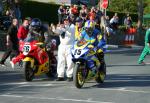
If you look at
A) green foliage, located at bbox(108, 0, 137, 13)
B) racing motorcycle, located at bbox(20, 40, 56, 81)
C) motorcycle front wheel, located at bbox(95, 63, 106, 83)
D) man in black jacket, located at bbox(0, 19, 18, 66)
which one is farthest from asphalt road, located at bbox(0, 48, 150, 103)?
green foliage, located at bbox(108, 0, 137, 13)

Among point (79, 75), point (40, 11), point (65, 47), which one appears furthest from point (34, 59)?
point (40, 11)

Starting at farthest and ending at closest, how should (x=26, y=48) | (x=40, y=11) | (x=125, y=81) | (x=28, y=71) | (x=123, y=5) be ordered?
(x=123, y=5)
(x=40, y=11)
(x=125, y=81)
(x=26, y=48)
(x=28, y=71)

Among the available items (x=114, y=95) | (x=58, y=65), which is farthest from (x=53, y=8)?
(x=114, y=95)

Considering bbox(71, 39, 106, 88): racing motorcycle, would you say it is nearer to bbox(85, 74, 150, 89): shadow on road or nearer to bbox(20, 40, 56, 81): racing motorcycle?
bbox(85, 74, 150, 89): shadow on road

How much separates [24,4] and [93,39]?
2510 centimetres

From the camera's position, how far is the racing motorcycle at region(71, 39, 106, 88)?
13.2 metres

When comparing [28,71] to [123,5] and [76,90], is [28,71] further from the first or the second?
[123,5]

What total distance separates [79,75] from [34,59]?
1.99m

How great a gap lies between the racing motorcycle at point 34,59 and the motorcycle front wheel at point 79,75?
1.76 metres

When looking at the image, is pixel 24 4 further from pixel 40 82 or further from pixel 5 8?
pixel 40 82

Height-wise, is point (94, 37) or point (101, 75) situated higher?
point (94, 37)

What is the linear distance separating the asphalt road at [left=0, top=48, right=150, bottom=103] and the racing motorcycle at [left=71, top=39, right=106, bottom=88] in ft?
0.90

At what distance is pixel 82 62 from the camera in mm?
13398

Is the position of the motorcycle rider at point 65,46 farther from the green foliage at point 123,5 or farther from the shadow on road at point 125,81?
the green foliage at point 123,5
